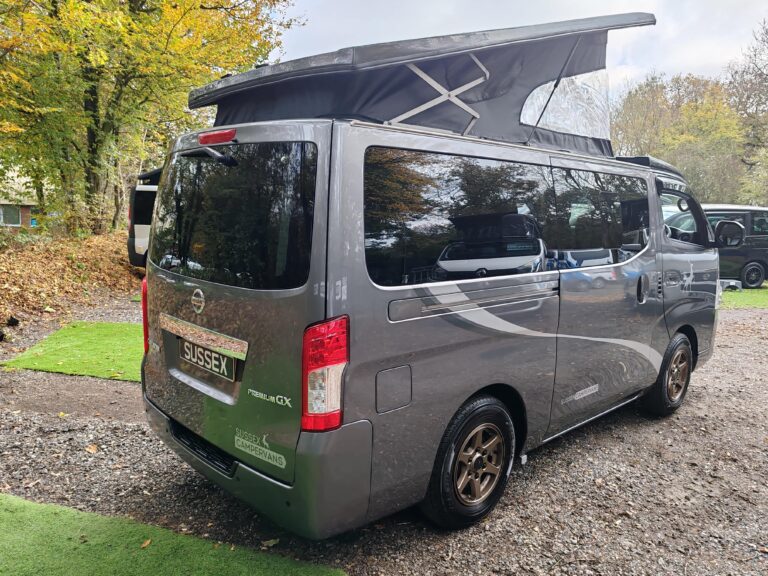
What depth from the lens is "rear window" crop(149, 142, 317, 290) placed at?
6.86 ft

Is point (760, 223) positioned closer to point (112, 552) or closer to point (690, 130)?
point (112, 552)

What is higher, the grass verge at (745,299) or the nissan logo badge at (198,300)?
the nissan logo badge at (198,300)

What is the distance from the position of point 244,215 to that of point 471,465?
5.69 feet

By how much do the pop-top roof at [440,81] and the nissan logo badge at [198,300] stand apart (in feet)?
3.26

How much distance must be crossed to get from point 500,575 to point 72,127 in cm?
1335

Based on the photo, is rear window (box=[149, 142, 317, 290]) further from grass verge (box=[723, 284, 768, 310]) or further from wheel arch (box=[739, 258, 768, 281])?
wheel arch (box=[739, 258, 768, 281])

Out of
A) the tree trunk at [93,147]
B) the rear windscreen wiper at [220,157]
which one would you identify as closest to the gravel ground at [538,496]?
the rear windscreen wiper at [220,157]

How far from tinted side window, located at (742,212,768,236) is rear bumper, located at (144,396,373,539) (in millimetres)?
15087

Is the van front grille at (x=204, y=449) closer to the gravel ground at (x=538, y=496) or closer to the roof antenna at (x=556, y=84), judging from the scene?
the gravel ground at (x=538, y=496)

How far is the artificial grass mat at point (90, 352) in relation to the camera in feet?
17.8

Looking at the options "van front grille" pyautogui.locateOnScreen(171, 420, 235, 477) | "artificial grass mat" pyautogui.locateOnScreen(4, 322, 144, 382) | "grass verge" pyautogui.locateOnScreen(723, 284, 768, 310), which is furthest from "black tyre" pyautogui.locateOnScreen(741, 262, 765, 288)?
"van front grille" pyautogui.locateOnScreen(171, 420, 235, 477)

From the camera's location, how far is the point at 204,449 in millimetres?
2592

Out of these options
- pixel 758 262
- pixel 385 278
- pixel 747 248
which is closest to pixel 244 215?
pixel 385 278

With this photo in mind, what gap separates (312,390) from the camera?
6.72 feet
